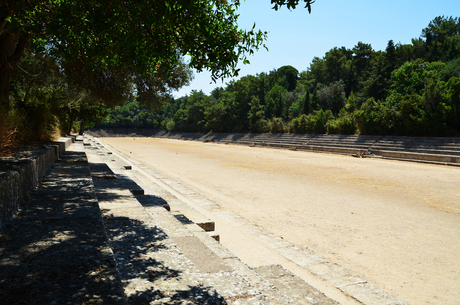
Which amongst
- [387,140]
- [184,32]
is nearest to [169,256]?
[184,32]

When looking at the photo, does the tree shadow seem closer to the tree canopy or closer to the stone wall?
the stone wall

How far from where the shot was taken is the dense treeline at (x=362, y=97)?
Answer: 2669cm

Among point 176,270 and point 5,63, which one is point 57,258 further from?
point 5,63

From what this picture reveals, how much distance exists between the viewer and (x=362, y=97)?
50.0 m

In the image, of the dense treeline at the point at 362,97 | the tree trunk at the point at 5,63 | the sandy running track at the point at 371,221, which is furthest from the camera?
the dense treeline at the point at 362,97

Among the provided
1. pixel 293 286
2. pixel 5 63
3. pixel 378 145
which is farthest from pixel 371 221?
pixel 378 145

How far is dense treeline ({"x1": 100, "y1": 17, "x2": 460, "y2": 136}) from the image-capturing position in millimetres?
26688

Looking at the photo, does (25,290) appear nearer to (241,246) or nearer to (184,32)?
(241,246)

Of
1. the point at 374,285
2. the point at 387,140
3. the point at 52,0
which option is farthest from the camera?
the point at 387,140

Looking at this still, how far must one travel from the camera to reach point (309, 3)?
3.31 m

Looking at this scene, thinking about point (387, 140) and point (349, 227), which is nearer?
point (349, 227)

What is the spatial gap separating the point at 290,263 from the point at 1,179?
147 inches

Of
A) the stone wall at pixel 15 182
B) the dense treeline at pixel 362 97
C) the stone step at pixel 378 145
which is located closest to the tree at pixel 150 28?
the stone wall at pixel 15 182

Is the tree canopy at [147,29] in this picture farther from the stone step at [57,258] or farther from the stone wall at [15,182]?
the stone step at [57,258]
